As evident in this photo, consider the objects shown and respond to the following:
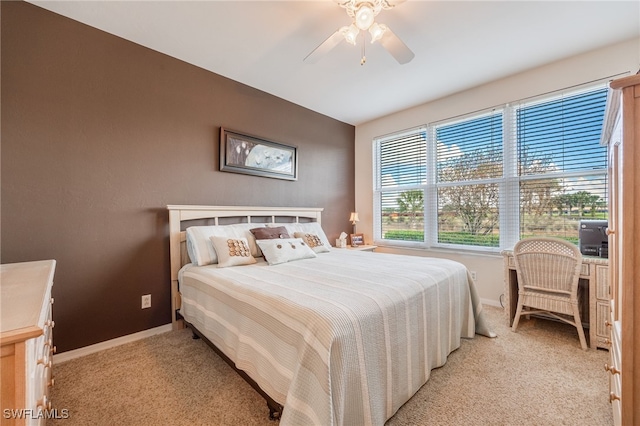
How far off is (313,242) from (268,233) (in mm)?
556

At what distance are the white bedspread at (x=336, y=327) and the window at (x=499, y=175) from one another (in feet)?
4.51

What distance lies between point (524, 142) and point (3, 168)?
4.67 m

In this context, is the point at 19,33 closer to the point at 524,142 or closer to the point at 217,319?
the point at 217,319

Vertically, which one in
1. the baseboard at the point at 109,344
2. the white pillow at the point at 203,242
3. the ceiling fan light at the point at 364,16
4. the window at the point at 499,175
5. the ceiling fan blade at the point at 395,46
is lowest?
the baseboard at the point at 109,344

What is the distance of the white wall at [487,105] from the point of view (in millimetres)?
2467

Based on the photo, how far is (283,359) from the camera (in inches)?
48.6

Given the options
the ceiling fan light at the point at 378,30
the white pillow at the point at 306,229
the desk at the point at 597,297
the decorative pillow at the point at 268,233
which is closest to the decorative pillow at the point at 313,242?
the white pillow at the point at 306,229

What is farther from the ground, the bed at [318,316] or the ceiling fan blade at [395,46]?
the ceiling fan blade at [395,46]

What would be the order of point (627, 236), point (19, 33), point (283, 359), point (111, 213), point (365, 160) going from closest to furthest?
point (627, 236) → point (283, 359) → point (19, 33) → point (111, 213) → point (365, 160)

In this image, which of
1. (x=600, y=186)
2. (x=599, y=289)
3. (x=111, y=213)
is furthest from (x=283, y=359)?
(x=600, y=186)

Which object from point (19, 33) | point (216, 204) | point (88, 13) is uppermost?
point (88, 13)

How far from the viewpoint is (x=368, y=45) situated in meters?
2.43

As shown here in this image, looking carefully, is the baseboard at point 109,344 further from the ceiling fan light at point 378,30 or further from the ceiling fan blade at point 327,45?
the ceiling fan light at point 378,30

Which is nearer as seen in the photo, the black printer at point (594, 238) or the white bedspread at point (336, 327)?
the white bedspread at point (336, 327)
